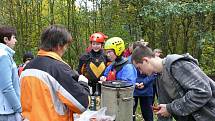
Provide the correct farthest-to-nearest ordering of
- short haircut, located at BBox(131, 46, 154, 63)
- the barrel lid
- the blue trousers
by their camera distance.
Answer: the blue trousers
the barrel lid
short haircut, located at BBox(131, 46, 154, 63)

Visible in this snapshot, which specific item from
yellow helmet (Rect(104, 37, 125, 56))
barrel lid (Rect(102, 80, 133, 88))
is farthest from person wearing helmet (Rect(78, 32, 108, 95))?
barrel lid (Rect(102, 80, 133, 88))

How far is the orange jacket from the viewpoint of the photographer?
3.69 meters

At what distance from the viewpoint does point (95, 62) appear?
695 centimetres

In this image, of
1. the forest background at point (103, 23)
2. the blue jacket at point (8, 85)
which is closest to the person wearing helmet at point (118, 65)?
the blue jacket at point (8, 85)

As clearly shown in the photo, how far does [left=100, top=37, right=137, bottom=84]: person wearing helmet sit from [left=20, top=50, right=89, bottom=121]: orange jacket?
2.66 metres

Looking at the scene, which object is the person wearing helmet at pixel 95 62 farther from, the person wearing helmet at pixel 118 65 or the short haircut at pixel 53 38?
the short haircut at pixel 53 38

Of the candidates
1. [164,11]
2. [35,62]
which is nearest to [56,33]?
[35,62]

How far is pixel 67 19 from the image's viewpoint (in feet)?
48.8

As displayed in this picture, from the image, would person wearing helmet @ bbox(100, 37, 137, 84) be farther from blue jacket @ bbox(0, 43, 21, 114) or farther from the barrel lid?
blue jacket @ bbox(0, 43, 21, 114)

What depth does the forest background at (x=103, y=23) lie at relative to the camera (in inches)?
573

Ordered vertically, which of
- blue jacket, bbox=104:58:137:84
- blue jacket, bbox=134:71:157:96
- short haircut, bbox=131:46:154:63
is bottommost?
blue jacket, bbox=134:71:157:96

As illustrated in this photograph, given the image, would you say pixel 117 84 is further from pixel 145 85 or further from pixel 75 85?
pixel 75 85

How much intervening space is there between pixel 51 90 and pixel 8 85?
1.30 meters

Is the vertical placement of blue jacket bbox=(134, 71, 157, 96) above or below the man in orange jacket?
below
